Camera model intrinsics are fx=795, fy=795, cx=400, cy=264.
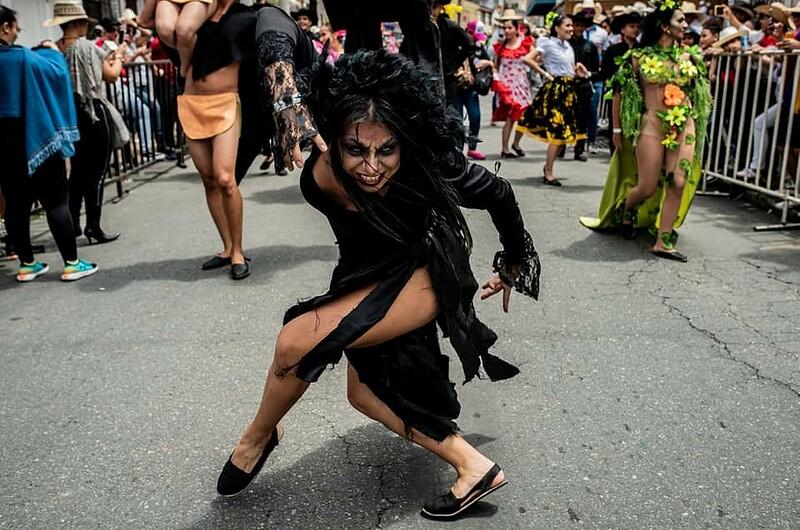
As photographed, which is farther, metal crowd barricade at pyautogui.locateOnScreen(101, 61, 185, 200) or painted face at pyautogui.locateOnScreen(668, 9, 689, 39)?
metal crowd barricade at pyautogui.locateOnScreen(101, 61, 185, 200)

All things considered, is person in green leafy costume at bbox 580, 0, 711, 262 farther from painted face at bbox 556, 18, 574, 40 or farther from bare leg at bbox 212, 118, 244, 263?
painted face at bbox 556, 18, 574, 40

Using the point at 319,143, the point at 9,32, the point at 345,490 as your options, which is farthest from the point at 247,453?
the point at 9,32

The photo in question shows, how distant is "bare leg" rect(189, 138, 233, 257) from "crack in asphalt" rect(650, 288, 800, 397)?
9.31 ft

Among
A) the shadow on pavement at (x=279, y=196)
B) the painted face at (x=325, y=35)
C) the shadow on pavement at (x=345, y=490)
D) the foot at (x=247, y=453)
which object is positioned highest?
the painted face at (x=325, y=35)

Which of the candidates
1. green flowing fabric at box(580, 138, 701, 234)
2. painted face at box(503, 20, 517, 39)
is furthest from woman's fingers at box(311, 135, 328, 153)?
painted face at box(503, 20, 517, 39)

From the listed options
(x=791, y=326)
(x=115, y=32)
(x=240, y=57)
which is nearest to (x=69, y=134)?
(x=240, y=57)

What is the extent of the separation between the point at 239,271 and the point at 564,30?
6.30 meters

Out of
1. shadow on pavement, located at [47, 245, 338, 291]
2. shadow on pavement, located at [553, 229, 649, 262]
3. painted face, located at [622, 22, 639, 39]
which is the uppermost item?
painted face, located at [622, 22, 639, 39]

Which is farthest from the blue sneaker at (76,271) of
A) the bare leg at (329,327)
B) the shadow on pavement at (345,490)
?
the bare leg at (329,327)

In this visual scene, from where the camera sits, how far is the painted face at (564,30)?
9.87 metres

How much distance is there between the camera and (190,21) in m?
4.86

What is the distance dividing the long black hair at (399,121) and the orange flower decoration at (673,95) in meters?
3.48

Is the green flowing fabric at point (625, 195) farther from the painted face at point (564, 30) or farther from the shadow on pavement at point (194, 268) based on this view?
the painted face at point (564, 30)

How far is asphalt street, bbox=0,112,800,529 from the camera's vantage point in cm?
265
